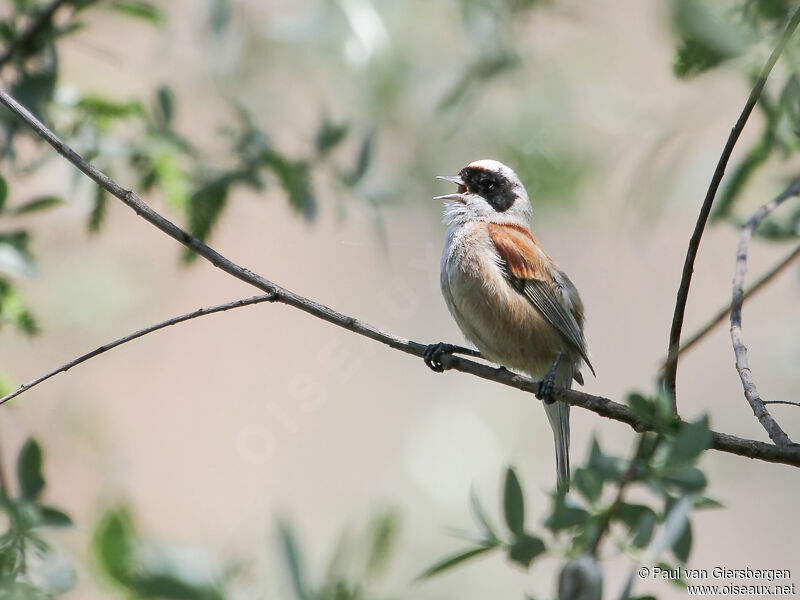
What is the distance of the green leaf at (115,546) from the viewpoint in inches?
39.5

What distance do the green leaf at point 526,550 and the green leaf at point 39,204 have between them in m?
1.93

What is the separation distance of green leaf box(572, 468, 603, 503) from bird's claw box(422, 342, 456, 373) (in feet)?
4.52

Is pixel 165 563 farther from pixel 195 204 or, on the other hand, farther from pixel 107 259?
pixel 107 259

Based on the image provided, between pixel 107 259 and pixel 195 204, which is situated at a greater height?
pixel 107 259

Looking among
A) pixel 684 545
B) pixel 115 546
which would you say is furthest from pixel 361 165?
pixel 115 546

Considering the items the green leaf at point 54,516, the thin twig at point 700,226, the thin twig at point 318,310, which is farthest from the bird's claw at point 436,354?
the green leaf at point 54,516

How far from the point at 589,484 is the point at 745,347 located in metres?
1.25

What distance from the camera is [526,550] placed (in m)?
1.28

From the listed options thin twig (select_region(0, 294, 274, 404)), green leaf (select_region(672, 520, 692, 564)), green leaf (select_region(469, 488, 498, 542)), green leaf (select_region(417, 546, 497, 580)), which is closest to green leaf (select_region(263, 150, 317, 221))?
thin twig (select_region(0, 294, 274, 404))

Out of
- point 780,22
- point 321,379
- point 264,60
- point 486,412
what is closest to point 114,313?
point 321,379

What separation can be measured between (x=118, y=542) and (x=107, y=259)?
411 cm

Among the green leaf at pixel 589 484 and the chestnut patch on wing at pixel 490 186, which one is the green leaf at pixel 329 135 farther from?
the green leaf at pixel 589 484

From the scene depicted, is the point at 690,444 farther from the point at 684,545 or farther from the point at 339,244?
the point at 339,244

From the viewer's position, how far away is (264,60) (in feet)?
17.1
